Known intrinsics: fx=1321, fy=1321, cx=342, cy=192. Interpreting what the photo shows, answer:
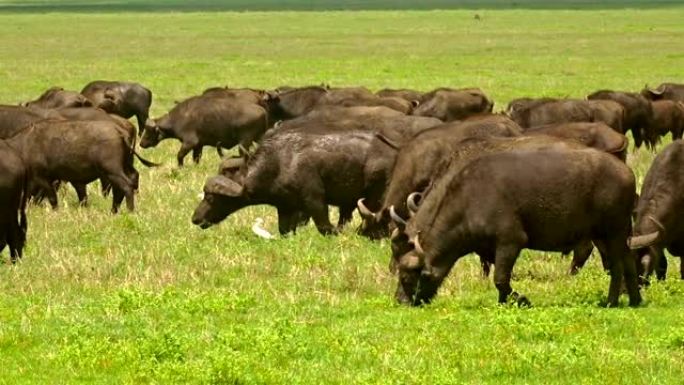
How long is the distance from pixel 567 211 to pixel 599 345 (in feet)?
7.50

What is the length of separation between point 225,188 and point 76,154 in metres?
3.12

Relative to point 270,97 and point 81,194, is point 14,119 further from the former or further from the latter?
point 270,97

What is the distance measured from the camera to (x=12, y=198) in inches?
633

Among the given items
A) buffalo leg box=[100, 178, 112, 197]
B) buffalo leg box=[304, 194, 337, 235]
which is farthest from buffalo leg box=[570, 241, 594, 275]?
buffalo leg box=[100, 178, 112, 197]

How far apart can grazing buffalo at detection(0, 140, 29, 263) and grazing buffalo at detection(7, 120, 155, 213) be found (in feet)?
14.0

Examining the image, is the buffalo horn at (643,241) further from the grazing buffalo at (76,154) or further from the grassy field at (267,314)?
the grazing buffalo at (76,154)

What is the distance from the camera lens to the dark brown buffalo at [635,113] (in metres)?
30.8

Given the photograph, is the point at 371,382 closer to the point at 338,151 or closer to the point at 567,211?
the point at 567,211

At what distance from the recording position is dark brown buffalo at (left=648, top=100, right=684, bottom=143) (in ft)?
103

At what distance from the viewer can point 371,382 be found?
1017 centimetres

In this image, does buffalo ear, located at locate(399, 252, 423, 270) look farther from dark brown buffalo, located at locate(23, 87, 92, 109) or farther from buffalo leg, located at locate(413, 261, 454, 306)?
dark brown buffalo, located at locate(23, 87, 92, 109)

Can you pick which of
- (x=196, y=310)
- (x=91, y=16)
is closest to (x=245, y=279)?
(x=196, y=310)

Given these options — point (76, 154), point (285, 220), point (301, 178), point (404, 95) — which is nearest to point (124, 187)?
point (76, 154)

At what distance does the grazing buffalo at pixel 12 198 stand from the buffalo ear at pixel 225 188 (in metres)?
3.28
